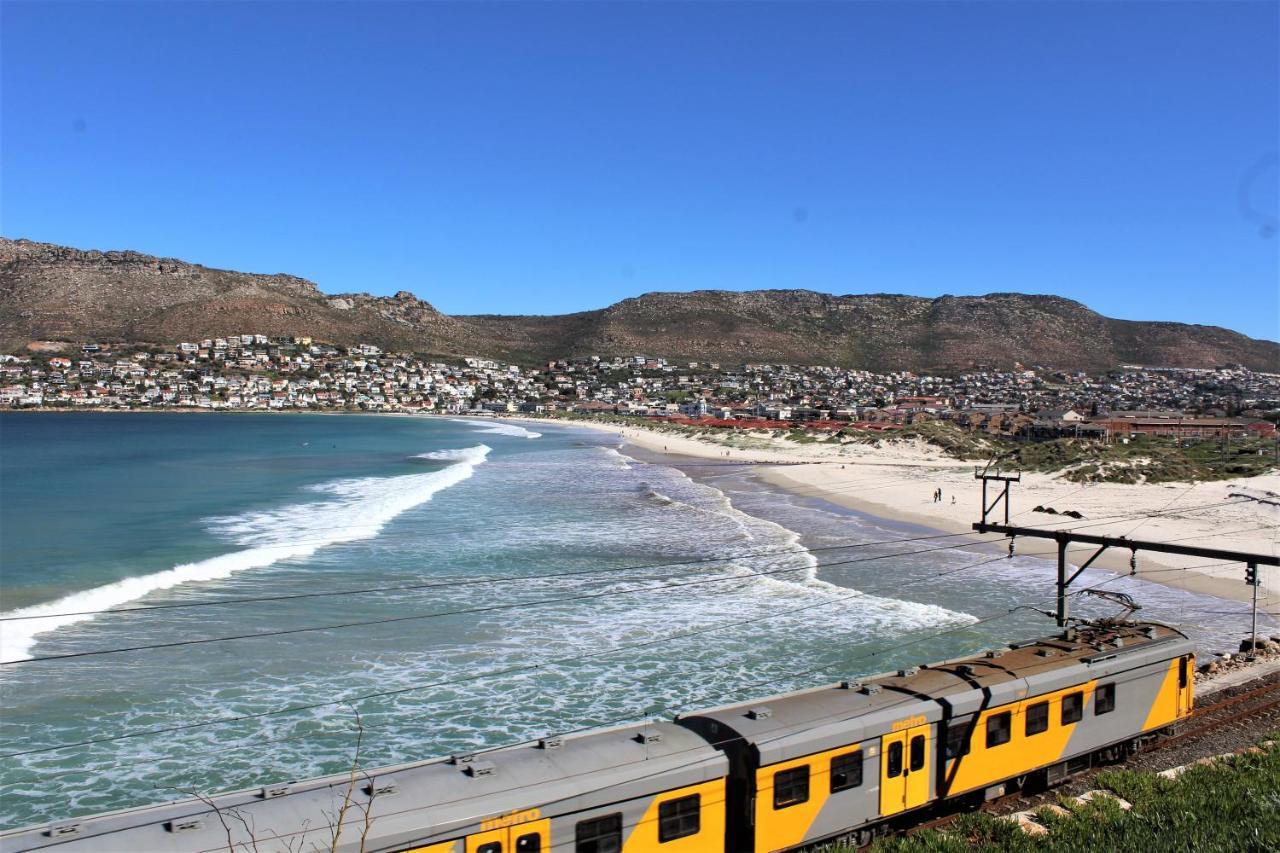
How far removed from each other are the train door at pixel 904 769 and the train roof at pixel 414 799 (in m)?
2.42

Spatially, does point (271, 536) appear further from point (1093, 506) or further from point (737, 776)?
point (1093, 506)

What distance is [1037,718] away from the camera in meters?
12.2

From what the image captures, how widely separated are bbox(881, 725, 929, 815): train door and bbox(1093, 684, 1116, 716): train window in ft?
11.7

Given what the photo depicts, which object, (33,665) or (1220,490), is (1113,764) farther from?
(1220,490)

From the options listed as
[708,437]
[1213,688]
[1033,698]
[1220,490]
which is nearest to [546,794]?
[1033,698]

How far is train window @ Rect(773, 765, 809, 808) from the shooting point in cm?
987

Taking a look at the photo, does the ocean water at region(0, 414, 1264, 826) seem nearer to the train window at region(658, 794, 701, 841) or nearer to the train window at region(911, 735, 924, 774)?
the train window at region(911, 735, 924, 774)

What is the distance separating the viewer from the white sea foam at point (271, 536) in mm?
22334

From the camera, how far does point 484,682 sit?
60.2ft

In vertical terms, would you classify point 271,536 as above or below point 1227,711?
below

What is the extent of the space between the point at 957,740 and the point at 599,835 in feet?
17.1

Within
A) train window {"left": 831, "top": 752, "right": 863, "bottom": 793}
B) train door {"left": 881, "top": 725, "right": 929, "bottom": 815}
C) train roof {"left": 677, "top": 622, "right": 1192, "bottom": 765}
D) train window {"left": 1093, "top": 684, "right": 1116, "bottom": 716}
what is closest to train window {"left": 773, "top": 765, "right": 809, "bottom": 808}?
train roof {"left": 677, "top": 622, "right": 1192, "bottom": 765}

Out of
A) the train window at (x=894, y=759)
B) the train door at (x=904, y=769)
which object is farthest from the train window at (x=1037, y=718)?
the train window at (x=894, y=759)

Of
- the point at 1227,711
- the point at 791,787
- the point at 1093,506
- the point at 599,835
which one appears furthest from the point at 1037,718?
the point at 1093,506
